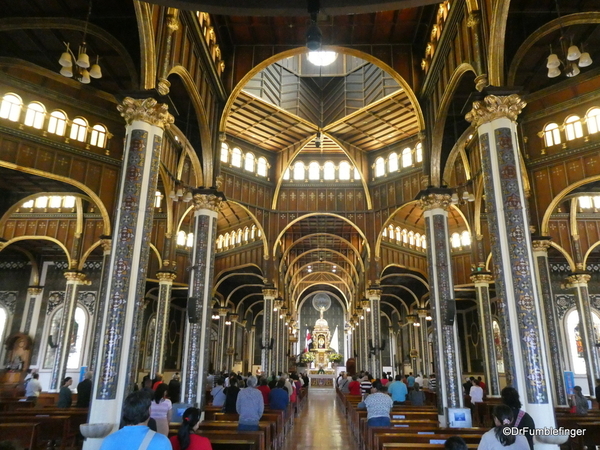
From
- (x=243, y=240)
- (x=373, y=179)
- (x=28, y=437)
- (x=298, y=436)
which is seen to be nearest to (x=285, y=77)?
(x=373, y=179)

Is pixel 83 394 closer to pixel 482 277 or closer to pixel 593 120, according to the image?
pixel 482 277

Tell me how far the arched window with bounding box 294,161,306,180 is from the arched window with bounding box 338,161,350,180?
2439mm

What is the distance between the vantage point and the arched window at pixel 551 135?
56.4 feet

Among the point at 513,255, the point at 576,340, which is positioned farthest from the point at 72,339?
the point at 576,340

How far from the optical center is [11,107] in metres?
16.1

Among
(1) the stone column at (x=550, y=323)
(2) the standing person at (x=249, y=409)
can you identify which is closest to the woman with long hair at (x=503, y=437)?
(2) the standing person at (x=249, y=409)

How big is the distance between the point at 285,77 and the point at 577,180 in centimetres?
1638

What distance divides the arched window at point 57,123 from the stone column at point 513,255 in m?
15.0

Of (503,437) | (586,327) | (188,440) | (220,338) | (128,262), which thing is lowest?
(188,440)

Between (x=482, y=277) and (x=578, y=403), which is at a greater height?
(x=482, y=277)

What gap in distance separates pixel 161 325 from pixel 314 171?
14.2 meters

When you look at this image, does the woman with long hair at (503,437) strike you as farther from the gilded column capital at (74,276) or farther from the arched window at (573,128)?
the gilded column capital at (74,276)

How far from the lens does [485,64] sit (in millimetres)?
10859

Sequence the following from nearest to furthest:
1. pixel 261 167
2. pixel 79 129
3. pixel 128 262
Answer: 1. pixel 128 262
2. pixel 79 129
3. pixel 261 167
